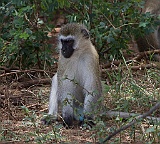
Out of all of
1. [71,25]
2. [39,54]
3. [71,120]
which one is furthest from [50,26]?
[71,120]

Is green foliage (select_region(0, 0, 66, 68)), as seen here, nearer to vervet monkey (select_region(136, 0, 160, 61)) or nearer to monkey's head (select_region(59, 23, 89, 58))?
monkey's head (select_region(59, 23, 89, 58))

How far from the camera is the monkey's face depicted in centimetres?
536

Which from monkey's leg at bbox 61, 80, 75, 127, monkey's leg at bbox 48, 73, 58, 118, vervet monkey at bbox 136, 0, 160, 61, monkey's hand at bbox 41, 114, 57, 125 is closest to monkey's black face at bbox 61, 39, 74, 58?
monkey's leg at bbox 61, 80, 75, 127

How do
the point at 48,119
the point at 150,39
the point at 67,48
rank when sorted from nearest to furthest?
1. the point at 48,119
2. the point at 67,48
3. the point at 150,39

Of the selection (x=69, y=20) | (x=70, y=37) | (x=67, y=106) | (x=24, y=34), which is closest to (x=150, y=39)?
(x=69, y=20)

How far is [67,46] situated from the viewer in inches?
212

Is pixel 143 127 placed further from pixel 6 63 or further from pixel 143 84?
pixel 6 63

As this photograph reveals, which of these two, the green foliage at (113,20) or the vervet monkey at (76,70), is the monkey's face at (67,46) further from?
the green foliage at (113,20)

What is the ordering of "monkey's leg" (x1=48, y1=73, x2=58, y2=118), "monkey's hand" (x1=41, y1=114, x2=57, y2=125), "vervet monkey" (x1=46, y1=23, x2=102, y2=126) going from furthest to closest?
"monkey's leg" (x1=48, y1=73, x2=58, y2=118) → "vervet monkey" (x1=46, y1=23, x2=102, y2=126) → "monkey's hand" (x1=41, y1=114, x2=57, y2=125)

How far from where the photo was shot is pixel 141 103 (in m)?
5.48

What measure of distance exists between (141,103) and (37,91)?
5.63 feet

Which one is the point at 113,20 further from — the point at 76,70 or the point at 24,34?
the point at 76,70

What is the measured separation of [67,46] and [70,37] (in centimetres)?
12

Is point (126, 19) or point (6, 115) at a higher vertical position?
point (126, 19)
